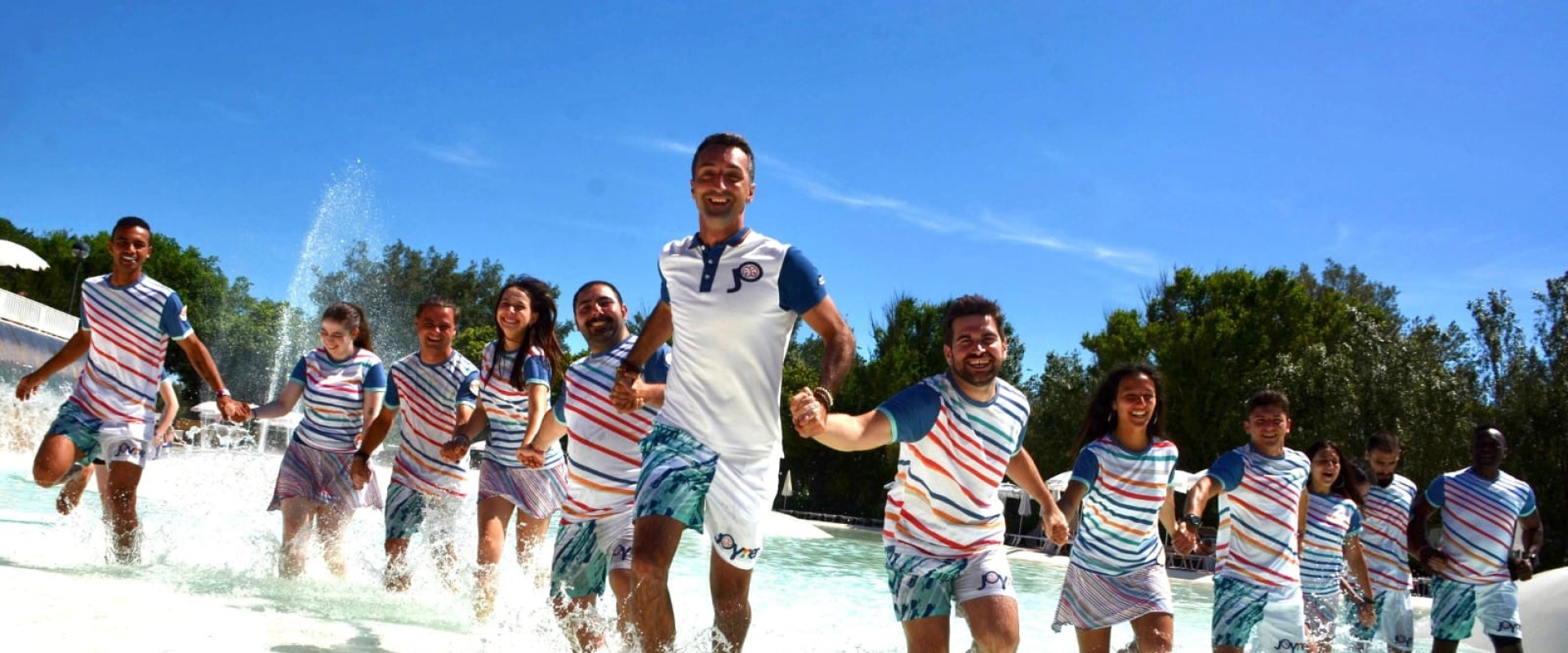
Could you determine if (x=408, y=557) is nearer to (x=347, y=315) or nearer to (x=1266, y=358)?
(x=347, y=315)

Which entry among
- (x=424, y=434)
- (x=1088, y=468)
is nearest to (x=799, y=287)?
(x=1088, y=468)

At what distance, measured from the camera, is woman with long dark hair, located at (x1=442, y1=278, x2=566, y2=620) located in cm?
649

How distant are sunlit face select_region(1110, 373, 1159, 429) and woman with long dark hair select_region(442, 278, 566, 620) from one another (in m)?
3.14

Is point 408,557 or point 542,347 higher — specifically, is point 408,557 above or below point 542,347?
below

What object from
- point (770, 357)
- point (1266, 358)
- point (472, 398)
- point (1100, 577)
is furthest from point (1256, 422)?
point (1266, 358)

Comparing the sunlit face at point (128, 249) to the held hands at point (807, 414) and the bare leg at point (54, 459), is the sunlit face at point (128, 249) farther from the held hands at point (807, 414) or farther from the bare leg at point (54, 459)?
the held hands at point (807, 414)

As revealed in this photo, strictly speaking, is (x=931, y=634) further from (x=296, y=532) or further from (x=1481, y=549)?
(x=1481, y=549)

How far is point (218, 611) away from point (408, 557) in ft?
5.78

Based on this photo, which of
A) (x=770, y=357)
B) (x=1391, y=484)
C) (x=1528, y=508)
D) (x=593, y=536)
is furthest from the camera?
(x=1391, y=484)

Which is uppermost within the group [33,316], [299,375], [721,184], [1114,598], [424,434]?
[33,316]

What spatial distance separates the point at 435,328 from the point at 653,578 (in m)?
3.64

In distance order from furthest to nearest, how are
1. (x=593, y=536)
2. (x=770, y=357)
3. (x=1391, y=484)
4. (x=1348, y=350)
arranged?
(x=1348, y=350), (x=1391, y=484), (x=593, y=536), (x=770, y=357)

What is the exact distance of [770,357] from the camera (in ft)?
14.3

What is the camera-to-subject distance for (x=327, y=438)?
7.55 metres
